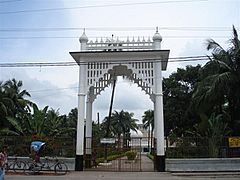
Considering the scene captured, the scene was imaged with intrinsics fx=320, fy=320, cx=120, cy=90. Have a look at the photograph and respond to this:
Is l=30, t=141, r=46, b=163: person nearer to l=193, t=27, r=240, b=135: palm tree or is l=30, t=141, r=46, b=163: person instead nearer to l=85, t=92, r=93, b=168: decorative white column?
l=85, t=92, r=93, b=168: decorative white column

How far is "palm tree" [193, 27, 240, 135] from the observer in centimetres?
2203

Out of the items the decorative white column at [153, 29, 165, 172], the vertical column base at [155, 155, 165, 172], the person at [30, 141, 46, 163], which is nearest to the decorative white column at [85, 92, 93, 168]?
the person at [30, 141, 46, 163]

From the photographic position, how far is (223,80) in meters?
21.7

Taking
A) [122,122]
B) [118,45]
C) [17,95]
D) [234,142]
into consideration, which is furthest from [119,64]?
[122,122]

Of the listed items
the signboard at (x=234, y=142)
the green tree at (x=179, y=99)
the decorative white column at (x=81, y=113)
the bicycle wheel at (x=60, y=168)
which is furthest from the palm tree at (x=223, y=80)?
the green tree at (x=179, y=99)

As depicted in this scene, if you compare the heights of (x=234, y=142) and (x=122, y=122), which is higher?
(x=122, y=122)

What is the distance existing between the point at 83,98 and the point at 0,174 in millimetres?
8628

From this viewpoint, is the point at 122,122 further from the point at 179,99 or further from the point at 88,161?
the point at 88,161

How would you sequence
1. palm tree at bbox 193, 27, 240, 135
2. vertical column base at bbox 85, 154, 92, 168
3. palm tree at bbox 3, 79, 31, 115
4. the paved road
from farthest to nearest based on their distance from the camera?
palm tree at bbox 3, 79, 31, 115
palm tree at bbox 193, 27, 240, 135
vertical column base at bbox 85, 154, 92, 168
the paved road

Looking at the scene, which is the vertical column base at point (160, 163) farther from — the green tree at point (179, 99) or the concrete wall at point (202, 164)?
the green tree at point (179, 99)

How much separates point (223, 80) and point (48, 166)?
1273 cm

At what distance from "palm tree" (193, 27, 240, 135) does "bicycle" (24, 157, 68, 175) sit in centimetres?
1126

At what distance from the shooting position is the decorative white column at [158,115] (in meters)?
18.2

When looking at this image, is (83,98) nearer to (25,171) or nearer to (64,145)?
(64,145)
